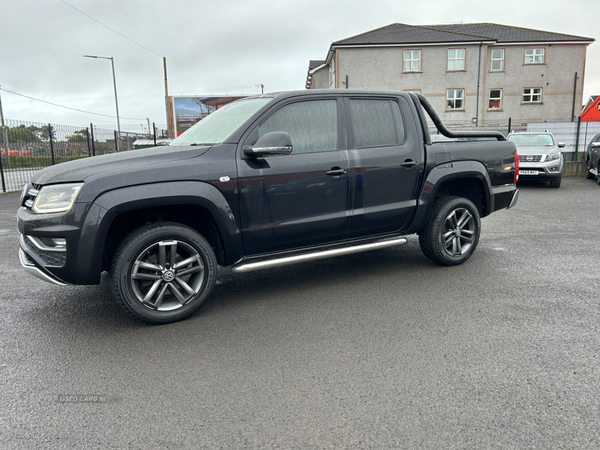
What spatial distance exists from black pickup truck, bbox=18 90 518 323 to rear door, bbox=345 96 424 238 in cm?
1

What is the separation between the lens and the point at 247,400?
8.83ft

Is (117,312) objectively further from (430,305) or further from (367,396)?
(430,305)

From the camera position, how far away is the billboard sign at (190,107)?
32250 millimetres

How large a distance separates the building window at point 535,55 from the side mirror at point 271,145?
1585 inches

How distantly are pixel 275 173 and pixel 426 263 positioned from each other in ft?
8.05

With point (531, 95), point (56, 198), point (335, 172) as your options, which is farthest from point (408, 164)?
point (531, 95)

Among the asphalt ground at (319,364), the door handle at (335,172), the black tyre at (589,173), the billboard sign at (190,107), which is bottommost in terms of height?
the asphalt ground at (319,364)

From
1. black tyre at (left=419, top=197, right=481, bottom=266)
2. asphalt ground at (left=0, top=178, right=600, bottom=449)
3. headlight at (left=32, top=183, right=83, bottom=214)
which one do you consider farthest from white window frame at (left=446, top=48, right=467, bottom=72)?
headlight at (left=32, top=183, right=83, bottom=214)

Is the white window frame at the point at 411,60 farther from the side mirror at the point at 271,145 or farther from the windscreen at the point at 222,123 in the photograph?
the side mirror at the point at 271,145

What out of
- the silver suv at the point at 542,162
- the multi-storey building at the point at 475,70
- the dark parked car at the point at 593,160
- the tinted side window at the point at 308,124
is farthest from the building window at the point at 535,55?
the tinted side window at the point at 308,124

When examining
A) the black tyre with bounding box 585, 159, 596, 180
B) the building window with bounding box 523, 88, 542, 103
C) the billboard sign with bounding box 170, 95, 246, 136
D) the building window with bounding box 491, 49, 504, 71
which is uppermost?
the building window with bounding box 491, 49, 504, 71

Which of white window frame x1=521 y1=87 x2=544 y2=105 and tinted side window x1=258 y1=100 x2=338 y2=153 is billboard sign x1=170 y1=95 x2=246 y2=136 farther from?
tinted side window x1=258 y1=100 x2=338 y2=153

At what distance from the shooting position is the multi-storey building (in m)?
36.9

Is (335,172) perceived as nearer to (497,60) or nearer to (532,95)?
(497,60)
